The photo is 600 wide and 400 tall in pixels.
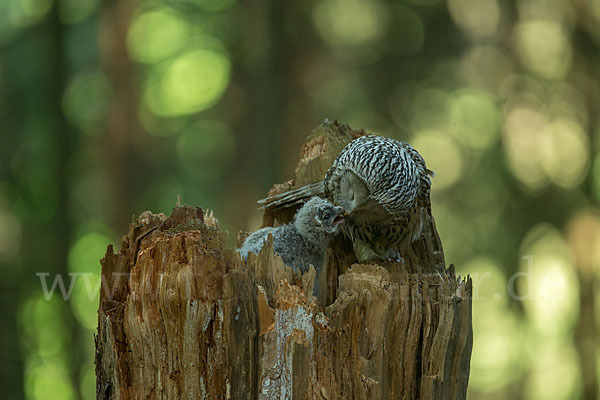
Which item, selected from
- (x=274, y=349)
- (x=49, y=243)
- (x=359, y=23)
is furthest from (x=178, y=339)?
(x=359, y=23)

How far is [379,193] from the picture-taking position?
2.32m

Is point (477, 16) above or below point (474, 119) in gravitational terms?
above

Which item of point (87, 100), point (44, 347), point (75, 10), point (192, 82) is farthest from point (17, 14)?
point (44, 347)

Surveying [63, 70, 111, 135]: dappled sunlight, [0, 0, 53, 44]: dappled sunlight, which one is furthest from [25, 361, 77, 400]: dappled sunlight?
[0, 0, 53, 44]: dappled sunlight

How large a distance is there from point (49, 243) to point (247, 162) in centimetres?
169

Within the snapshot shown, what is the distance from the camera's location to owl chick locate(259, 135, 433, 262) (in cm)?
233

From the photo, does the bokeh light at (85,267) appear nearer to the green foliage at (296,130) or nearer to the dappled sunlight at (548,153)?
the green foliage at (296,130)

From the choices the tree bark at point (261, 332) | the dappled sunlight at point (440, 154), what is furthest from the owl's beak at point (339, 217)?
the dappled sunlight at point (440, 154)

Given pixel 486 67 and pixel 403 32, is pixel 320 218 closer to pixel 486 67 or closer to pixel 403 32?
pixel 403 32

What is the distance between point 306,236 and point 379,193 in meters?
0.43

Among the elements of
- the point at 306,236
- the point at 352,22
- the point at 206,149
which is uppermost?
the point at 352,22

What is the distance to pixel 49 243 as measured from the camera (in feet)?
14.4

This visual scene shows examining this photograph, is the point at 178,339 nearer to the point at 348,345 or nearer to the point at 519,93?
the point at 348,345

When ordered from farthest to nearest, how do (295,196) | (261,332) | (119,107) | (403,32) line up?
(403,32) < (119,107) < (295,196) < (261,332)
